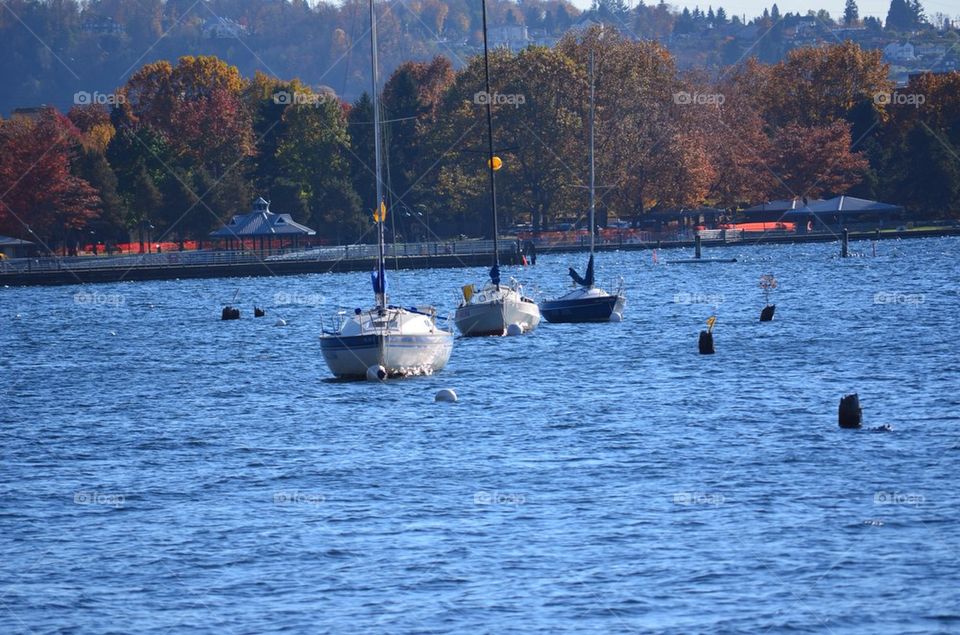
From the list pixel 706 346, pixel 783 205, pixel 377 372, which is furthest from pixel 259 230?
pixel 377 372

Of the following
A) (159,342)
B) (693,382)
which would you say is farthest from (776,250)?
(693,382)

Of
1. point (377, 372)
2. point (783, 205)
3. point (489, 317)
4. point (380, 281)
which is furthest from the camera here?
point (783, 205)

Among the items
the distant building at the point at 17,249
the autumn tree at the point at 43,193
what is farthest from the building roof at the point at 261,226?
the distant building at the point at 17,249

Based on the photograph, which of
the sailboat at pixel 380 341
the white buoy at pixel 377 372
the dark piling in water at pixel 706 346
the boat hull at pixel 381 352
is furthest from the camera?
the dark piling in water at pixel 706 346

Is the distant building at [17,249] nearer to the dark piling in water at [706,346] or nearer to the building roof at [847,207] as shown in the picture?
the building roof at [847,207]

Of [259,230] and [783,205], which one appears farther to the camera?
[783,205]

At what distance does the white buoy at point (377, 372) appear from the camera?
51.1 m

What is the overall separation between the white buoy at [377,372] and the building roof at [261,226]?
106614 millimetres

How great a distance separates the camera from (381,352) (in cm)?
5050

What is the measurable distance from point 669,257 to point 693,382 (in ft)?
343

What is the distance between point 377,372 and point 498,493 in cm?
1869

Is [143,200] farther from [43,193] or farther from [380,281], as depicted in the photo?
[380,281]

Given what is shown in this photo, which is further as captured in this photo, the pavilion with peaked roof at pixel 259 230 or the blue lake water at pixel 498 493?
the pavilion with peaked roof at pixel 259 230

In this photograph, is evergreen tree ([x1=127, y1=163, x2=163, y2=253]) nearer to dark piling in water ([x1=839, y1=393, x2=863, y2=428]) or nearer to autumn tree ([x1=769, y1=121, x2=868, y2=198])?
autumn tree ([x1=769, y1=121, x2=868, y2=198])
